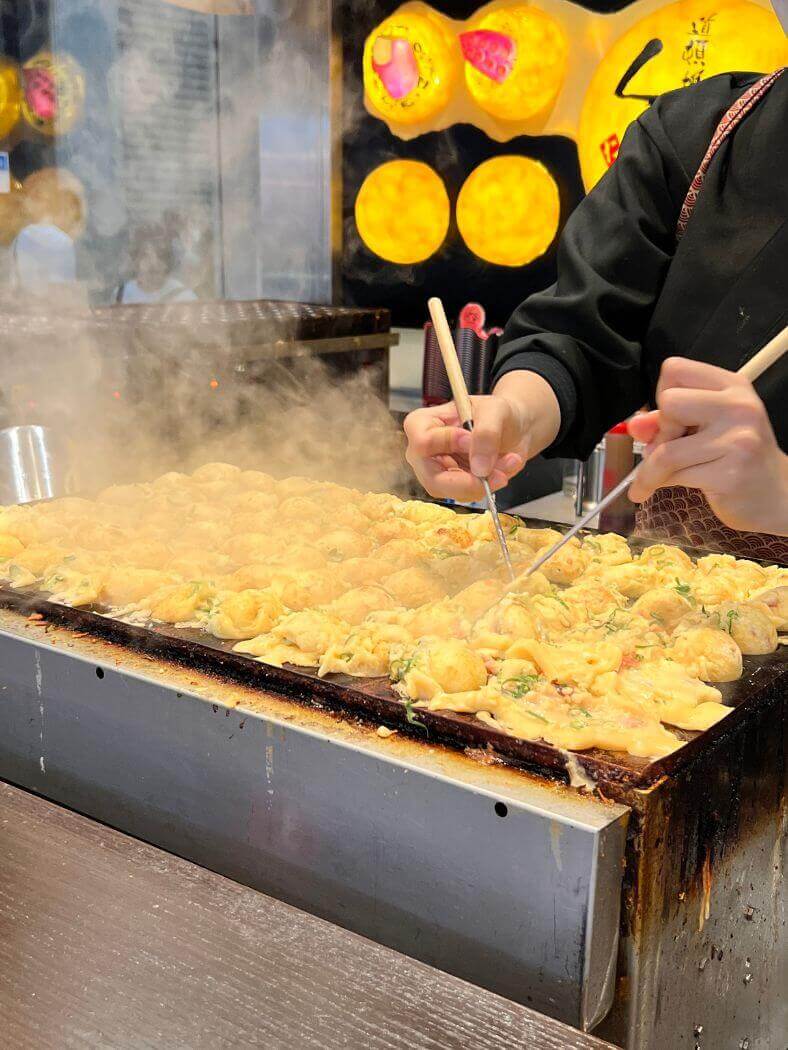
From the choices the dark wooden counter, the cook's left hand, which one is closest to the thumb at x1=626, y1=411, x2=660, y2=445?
the cook's left hand

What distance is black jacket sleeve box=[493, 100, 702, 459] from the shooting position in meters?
2.25

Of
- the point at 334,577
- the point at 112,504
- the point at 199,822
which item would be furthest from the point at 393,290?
the point at 199,822

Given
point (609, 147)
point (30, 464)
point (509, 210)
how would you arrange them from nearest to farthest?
point (30, 464) < point (609, 147) < point (509, 210)

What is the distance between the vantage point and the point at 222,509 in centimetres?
223

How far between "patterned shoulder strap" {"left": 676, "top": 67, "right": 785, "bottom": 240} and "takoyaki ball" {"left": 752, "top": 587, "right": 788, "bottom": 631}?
3.09ft

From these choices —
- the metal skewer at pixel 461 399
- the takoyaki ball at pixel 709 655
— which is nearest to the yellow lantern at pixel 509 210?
the metal skewer at pixel 461 399

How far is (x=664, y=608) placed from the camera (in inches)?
65.7

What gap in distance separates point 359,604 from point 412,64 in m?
4.56

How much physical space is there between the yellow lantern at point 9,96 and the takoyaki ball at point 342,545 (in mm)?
5206

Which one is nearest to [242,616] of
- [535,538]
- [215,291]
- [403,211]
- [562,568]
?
[562,568]

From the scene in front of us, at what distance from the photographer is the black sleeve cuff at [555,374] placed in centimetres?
214

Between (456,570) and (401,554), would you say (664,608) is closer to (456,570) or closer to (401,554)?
(456,570)

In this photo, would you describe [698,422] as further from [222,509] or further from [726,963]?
[222,509]

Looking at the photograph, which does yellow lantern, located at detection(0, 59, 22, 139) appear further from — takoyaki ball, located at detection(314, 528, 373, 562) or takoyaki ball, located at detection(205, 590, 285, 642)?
takoyaki ball, located at detection(205, 590, 285, 642)
